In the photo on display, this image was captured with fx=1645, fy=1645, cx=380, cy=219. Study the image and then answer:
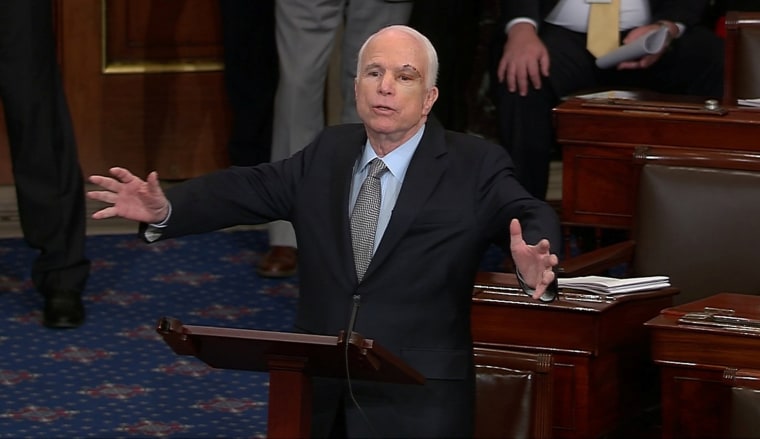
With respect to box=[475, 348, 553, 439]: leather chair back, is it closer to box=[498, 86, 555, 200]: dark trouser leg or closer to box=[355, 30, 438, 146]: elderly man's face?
box=[355, 30, 438, 146]: elderly man's face

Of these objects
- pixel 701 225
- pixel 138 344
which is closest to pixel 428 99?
pixel 701 225

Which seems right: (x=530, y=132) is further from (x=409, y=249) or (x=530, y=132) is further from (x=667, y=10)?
(x=409, y=249)

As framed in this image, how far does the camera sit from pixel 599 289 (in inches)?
156

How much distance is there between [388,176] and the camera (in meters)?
3.41

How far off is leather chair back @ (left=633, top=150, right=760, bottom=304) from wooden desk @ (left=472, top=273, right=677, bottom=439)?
25cm

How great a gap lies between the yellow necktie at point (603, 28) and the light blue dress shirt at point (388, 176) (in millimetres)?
2026

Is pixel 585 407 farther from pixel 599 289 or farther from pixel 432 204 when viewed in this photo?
pixel 432 204

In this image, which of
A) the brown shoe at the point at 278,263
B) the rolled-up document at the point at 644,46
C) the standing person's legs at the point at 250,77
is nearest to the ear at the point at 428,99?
the rolled-up document at the point at 644,46

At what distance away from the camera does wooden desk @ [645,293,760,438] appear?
366 cm

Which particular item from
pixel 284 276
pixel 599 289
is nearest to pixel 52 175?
pixel 284 276

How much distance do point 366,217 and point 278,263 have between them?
218 centimetres

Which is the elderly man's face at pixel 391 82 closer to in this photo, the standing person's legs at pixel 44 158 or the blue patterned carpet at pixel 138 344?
the blue patterned carpet at pixel 138 344

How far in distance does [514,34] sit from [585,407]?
1.79 metres

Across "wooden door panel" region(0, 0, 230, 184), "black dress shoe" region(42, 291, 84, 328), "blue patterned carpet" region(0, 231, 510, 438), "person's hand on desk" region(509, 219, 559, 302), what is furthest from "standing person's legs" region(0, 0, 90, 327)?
"person's hand on desk" region(509, 219, 559, 302)
